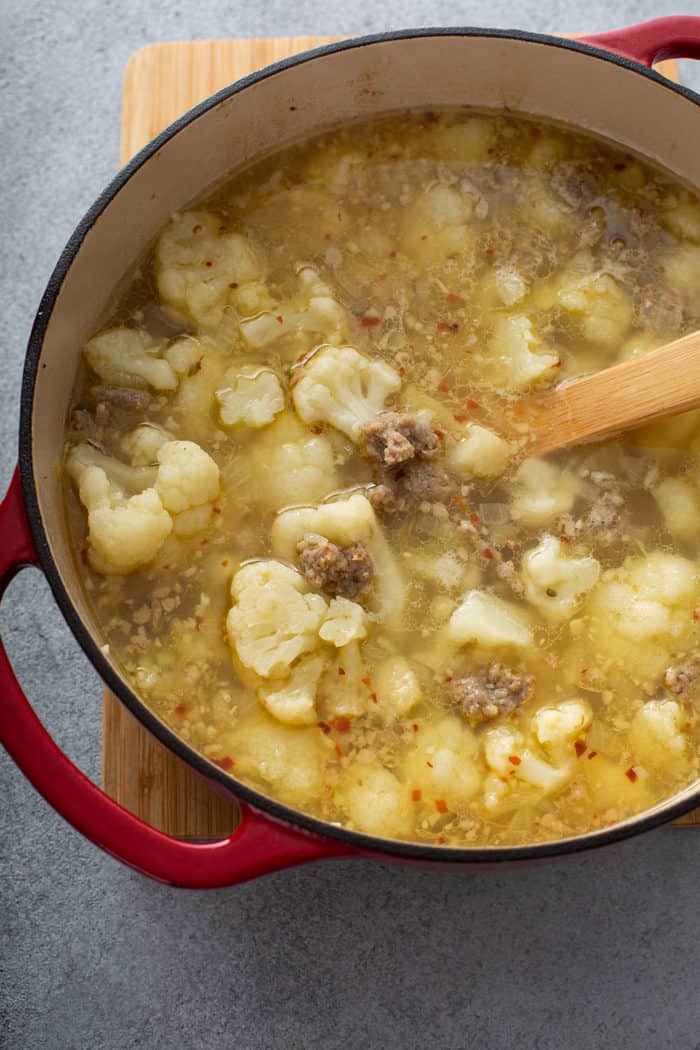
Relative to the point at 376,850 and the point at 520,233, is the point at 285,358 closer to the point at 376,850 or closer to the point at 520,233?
the point at 520,233

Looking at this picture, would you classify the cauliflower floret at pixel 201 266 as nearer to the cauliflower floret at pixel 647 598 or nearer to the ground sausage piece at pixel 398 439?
the ground sausage piece at pixel 398 439

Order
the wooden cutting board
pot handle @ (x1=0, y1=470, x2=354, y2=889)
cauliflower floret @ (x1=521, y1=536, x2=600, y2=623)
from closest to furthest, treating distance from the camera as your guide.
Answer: pot handle @ (x1=0, y1=470, x2=354, y2=889), cauliflower floret @ (x1=521, y1=536, x2=600, y2=623), the wooden cutting board

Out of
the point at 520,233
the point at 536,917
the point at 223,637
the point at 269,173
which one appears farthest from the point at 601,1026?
the point at 269,173

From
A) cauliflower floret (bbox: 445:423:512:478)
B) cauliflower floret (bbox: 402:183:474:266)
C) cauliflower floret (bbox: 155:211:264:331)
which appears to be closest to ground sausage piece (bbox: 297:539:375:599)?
cauliflower floret (bbox: 445:423:512:478)

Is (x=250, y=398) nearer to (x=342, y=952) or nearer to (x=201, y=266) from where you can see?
(x=201, y=266)

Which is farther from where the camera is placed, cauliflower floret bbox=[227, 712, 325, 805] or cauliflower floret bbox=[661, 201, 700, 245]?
cauliflower floret bbox=[661, 201, 700, 245]

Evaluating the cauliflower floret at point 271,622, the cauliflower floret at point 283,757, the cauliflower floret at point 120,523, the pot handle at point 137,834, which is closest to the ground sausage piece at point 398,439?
the cauliflower floret at point 271,622

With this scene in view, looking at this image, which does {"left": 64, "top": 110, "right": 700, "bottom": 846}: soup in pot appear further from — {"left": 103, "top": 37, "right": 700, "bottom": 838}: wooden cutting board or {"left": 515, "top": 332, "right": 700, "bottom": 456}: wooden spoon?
{"left": 103, "top": 37, "right": 700, "bottom": 838}: wooden cutting board
